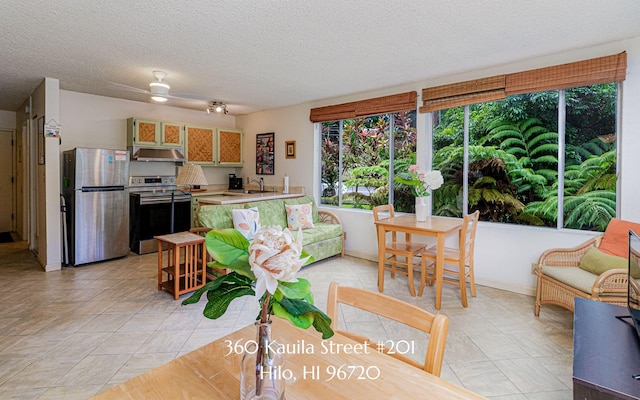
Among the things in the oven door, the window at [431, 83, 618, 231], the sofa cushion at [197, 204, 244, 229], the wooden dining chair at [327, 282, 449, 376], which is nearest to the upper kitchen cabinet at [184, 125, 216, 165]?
the oven door

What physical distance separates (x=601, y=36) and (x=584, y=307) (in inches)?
98.0

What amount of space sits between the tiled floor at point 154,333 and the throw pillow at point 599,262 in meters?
0.50

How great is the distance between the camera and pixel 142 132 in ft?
17.0

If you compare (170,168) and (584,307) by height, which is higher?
(170,168)

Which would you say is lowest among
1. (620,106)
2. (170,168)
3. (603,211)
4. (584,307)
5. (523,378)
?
(523,378)

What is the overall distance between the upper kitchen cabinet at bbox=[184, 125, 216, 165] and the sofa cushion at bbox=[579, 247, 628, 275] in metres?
5.48

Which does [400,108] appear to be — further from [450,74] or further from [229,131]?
[229,131]

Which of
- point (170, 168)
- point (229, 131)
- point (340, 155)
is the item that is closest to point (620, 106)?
point (340, 155)

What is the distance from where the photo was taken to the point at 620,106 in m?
2.99

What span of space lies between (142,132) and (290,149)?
2356 millimetres

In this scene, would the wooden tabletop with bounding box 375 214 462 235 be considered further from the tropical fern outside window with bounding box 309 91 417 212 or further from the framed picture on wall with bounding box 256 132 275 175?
the framed picture on wall with bounding box 256 132 275 175

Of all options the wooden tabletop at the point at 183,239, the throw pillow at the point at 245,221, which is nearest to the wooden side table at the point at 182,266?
the wooden tabletop at the point at 183,239

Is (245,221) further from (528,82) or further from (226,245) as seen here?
(528,82)

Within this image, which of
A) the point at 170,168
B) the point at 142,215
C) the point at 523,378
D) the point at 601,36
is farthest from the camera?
the point at 170,168
